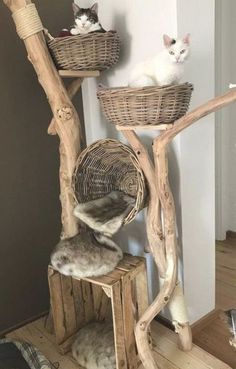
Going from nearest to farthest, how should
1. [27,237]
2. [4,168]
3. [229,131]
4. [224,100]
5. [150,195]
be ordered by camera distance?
[224,100] < [150,195] < [4,168] < [27,237] < [229,131]

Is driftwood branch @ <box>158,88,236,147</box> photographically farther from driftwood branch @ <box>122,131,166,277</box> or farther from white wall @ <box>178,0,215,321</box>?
white wall @ <box>178,0,215,321</box>

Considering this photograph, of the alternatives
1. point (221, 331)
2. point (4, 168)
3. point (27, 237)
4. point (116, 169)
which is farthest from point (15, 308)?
point (221, 331)

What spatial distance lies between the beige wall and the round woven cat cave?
299 millimetres

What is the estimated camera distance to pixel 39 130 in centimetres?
176

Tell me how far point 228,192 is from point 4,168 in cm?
165

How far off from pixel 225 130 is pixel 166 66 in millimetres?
1461

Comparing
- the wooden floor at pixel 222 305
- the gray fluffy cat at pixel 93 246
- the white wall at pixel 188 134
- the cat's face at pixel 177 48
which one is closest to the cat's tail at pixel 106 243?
the gray fluffy cat at pixel 93 246

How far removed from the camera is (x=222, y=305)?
1945 mm

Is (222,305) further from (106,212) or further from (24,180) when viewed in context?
(24,180)

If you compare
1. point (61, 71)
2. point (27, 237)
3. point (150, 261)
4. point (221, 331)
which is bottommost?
point (221, 331)

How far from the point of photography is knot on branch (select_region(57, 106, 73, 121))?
146 centimetres

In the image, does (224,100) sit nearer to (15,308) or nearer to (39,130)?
(39,130)

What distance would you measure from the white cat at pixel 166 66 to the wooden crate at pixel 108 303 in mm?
719

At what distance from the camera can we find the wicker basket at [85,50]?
135cm
